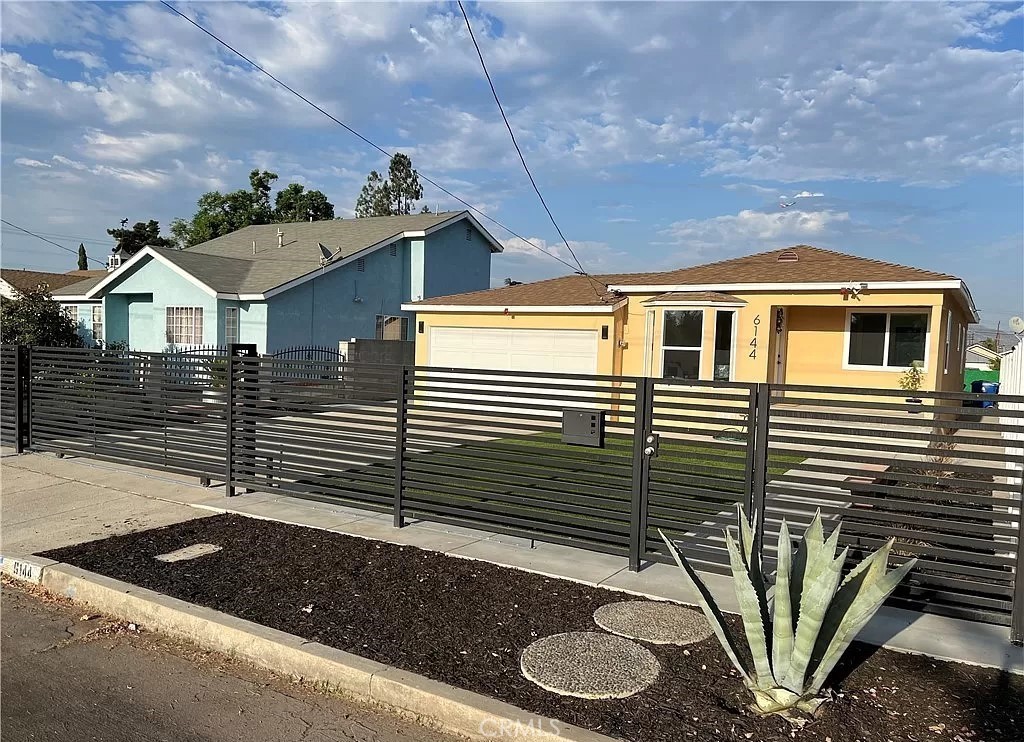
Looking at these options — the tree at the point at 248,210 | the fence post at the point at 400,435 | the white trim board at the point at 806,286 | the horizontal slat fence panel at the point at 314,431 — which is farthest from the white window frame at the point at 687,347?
the tree at the point at 248,210

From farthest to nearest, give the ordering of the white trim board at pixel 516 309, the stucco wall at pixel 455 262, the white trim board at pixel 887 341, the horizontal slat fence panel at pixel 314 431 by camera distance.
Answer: the stucco wall at pixel 455 262 → the white trim board at pixel 516 309 → the white trim board at pixel 887 341 → the horizontal slat fence panel at pixel 314 431

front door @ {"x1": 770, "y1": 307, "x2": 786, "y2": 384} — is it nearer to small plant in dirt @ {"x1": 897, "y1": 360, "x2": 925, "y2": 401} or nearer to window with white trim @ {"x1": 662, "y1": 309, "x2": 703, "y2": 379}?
window with white trim @ {"x1": 662, "y1": 309, "x2": 703, "y2": 379}

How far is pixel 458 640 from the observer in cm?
455

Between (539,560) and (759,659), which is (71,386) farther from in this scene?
(759,659)

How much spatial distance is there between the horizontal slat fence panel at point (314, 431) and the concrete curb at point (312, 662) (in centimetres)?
257

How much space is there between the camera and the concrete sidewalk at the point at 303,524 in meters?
4.77

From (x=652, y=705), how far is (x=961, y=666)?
1969 mm

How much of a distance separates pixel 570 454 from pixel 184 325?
61.1 ft

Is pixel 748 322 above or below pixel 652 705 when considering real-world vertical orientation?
above

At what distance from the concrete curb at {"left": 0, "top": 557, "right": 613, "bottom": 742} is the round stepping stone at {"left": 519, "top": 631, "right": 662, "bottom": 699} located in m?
0.40

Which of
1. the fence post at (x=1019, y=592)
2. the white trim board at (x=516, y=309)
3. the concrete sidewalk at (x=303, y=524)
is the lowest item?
the concrete sidewalk at (x=303, y=524)

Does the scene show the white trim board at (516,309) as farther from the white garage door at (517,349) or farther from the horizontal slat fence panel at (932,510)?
the horizontal slat fence panel at (932,510)

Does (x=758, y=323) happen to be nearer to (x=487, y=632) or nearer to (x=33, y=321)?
(x=487, y=632)

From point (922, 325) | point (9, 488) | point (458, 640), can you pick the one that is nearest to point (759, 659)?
point (458, 640)
